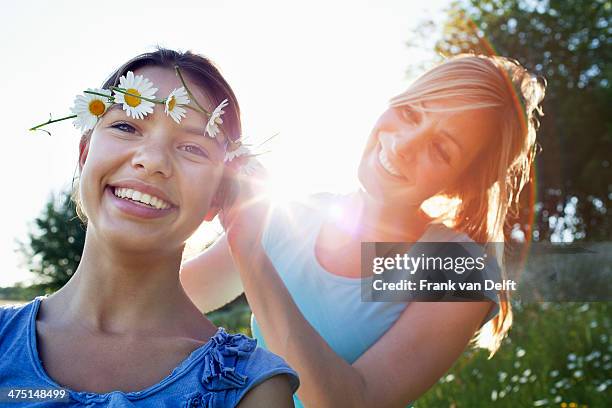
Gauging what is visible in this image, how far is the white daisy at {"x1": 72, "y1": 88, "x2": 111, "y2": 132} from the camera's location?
180 cm

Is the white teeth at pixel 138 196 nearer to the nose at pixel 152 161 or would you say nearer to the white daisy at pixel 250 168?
the nose at pixel 152 161

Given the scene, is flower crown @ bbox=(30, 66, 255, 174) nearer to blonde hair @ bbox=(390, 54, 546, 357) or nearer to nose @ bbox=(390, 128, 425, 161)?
nose @ bbox=(390, 128, 425, 161)

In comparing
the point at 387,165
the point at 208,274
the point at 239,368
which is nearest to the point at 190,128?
the point at 239,368

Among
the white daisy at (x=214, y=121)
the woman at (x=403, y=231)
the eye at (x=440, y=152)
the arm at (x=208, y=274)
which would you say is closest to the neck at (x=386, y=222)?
the woman at (x=403, y=231)

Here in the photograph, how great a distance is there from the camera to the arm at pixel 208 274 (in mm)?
2959

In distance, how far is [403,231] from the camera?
288cm

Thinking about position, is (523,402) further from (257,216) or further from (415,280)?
(257,216)

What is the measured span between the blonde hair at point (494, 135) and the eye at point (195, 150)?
3.56ft

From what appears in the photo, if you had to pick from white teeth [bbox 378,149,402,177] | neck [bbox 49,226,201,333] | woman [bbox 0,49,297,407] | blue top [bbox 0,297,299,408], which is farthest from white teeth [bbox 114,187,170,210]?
white teeth [bbox 378,149,402,177]

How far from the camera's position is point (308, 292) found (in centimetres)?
283

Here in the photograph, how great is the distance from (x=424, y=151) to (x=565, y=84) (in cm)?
1580

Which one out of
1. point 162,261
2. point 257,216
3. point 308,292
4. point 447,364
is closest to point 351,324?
point 308,292

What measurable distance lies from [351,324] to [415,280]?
33cm

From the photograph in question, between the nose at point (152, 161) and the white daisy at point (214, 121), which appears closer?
the nose at point (152, 161)
